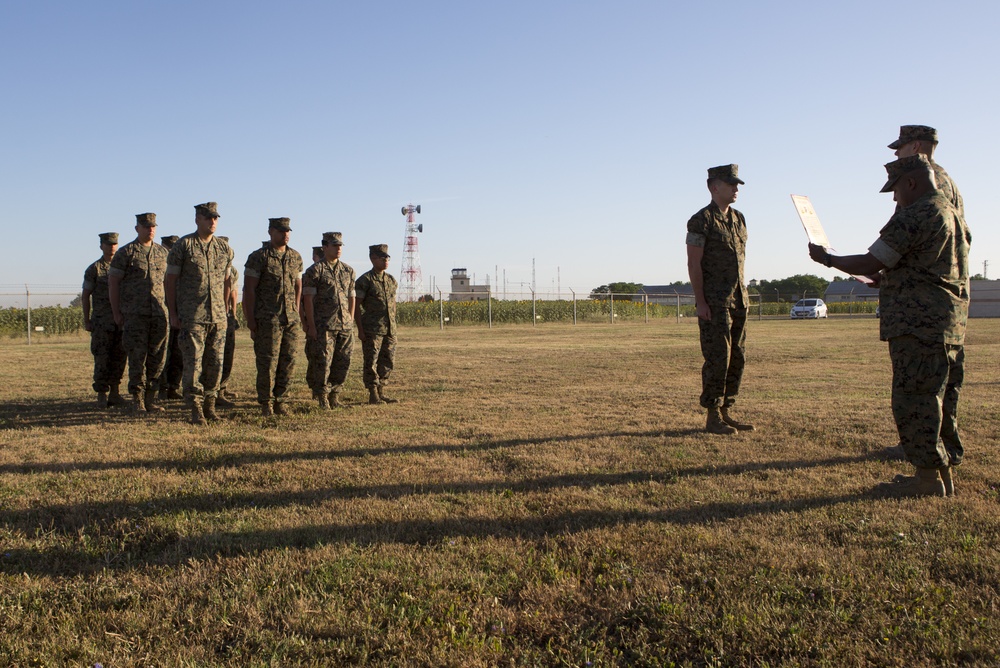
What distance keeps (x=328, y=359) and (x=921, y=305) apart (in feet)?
18.7

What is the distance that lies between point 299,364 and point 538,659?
11.8 meters

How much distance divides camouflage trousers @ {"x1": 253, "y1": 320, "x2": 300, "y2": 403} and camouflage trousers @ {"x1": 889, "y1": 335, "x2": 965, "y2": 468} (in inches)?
213

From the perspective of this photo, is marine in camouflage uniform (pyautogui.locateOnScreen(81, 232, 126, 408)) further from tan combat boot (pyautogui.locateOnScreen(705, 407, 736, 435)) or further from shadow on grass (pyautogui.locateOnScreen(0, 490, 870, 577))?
tan combat boot (pyautogui.locateOnScreen(705, 407, 736, 435))

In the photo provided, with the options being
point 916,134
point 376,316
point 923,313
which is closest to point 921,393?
point 923,313

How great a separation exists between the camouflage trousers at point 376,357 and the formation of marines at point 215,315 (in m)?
0.01

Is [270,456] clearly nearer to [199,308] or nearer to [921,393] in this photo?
[199,308]

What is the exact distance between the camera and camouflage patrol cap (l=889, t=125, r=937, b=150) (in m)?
4.80

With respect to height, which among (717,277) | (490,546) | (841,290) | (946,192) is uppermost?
(841,290)

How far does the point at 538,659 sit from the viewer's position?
94.1 inches

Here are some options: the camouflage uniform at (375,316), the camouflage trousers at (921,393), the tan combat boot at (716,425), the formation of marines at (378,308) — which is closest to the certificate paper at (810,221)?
the formation of marines at (378,308)

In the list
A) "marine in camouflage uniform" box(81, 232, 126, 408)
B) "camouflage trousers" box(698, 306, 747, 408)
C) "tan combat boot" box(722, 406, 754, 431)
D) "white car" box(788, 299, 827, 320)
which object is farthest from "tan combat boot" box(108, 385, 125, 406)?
"white car" box(788, 299, 827, 320)

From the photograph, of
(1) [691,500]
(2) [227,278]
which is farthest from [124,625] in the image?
(2) [227,278]

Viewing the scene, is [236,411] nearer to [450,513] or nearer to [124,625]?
[450,513]

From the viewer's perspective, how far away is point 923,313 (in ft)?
13.3
